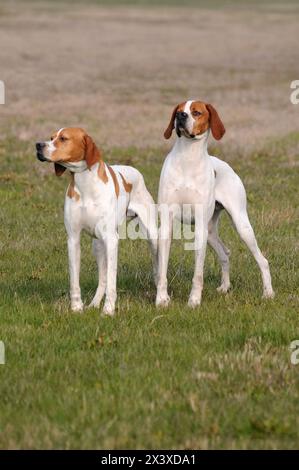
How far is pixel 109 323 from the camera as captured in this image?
Result: 8.77 metres

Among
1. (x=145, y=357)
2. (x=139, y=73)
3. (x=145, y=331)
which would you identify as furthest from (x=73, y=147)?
(x=139, y=73)

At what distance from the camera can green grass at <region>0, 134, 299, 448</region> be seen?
20.5ft

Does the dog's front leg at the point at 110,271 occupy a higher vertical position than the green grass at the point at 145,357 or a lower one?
higher

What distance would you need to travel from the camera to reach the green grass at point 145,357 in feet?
20.5

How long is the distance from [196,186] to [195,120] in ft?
2.33

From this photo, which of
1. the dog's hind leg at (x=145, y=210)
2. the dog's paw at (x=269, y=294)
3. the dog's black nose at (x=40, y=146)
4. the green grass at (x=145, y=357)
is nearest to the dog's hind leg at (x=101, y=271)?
the green grass at (x=145, y=357)

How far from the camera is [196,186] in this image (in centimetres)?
976

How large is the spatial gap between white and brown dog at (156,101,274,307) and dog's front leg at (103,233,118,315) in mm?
673

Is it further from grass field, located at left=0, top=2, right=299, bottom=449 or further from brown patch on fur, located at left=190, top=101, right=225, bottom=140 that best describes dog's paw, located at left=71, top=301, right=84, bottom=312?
brown patch on fur, located at left=190, top=101, right=225, bottom=140

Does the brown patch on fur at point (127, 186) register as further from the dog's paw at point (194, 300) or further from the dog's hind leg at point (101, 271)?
the dog's paw at point (194, 300)

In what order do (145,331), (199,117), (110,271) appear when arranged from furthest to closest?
(199,117)
(110,271)
(145,331)

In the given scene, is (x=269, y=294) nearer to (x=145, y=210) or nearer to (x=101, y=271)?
(x=145, y=210)
